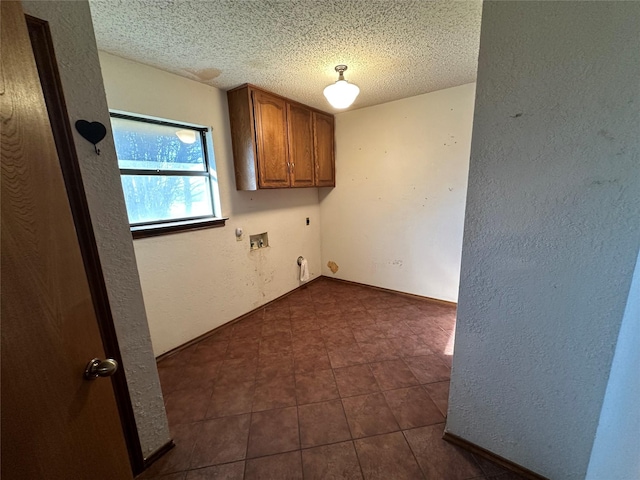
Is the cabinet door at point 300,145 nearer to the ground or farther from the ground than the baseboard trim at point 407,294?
farther from the ground

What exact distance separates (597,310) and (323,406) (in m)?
1.45

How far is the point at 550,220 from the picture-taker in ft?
3.14

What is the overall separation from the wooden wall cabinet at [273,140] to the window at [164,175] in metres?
0.32

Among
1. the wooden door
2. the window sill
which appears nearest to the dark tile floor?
the wooden door

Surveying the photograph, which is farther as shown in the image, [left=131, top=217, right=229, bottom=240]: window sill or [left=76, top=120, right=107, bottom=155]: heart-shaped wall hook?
[left=131, top=217, right=229, bottom=240]: window sill

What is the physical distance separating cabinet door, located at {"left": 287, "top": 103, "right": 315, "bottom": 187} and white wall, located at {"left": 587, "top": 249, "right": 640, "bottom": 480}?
8.35ft

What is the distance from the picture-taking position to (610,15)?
30.6 inches

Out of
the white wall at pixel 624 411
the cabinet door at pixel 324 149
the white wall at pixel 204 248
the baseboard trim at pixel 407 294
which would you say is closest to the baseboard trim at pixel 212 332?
the white wall at pixel 204 248

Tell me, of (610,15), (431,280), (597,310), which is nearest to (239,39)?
(610,15)

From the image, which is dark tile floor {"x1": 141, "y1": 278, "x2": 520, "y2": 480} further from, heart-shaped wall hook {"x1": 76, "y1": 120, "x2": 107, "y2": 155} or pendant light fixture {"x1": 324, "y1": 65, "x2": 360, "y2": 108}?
pendant light fixture {"x1": 324, "y1": 65, "x2": 360, "y2": 108}

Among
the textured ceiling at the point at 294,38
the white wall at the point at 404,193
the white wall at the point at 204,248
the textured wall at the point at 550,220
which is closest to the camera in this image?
the textured wall at the point at 550,220

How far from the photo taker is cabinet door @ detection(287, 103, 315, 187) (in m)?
2.71

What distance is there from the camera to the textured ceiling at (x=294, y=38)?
4.30ft

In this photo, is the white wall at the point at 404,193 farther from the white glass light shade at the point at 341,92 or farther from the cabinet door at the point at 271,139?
the white glass light shade at the point at 341,92
